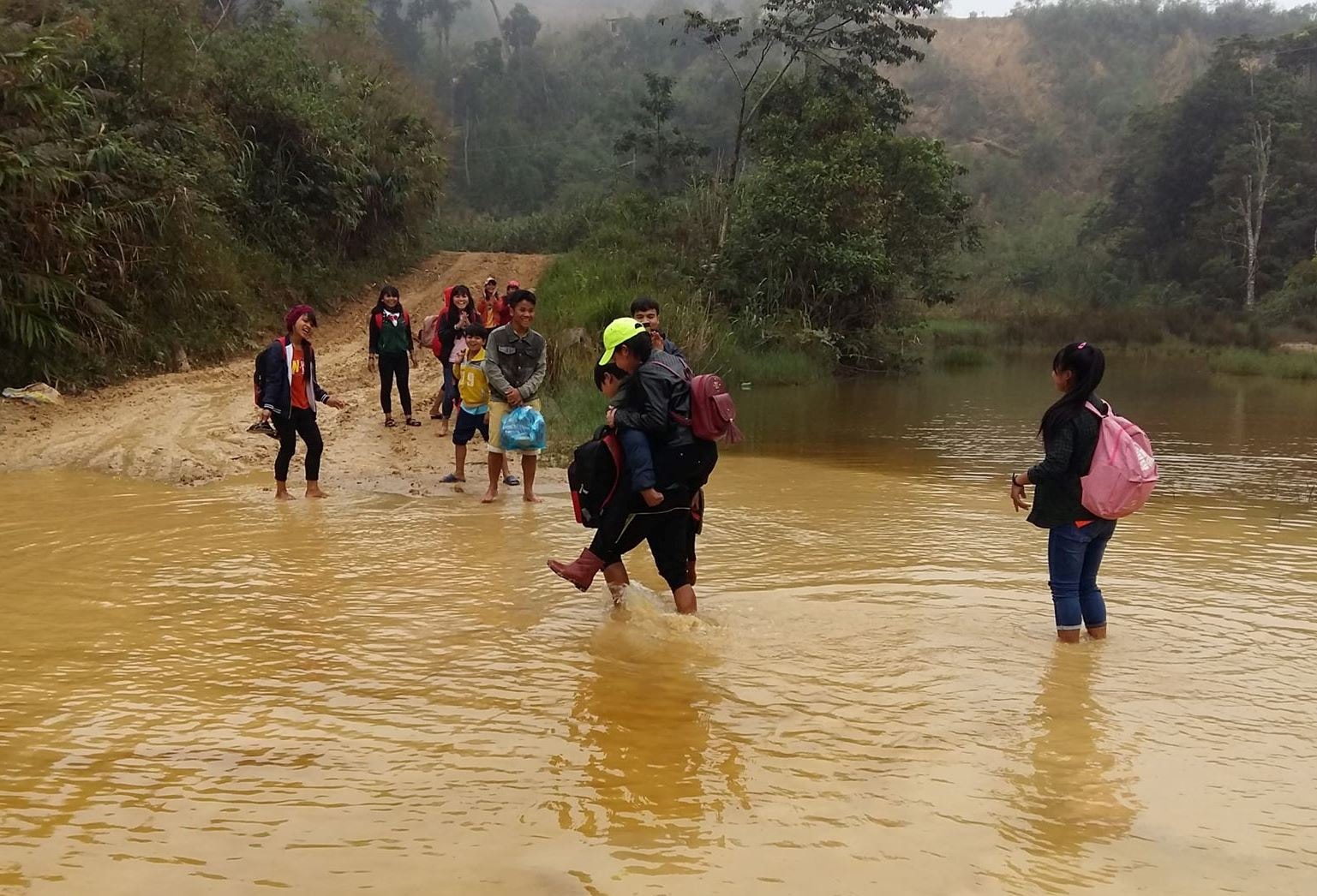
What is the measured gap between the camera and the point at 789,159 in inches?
1037

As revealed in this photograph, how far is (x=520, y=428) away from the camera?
8562 mm

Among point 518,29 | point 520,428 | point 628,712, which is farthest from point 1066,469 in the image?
point 518,29

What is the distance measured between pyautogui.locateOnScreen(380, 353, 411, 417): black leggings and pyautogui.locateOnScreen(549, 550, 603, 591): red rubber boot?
6.45 metres

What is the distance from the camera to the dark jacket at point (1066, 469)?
523cm

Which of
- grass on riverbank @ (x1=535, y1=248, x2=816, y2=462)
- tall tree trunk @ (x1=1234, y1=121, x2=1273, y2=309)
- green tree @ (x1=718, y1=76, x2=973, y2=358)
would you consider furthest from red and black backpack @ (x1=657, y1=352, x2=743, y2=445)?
tall tree trunk @ (x1=1234, y1=121, x2=1273, y2=309)

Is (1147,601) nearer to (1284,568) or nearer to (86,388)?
(1284,568)

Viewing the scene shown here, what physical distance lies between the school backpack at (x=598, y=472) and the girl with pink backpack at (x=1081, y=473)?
6.41ft

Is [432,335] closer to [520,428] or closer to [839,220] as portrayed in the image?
[520,428]

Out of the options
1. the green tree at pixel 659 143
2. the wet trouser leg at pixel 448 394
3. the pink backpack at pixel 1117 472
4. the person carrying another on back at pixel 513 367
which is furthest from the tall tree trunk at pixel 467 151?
the pink backpack at pixel 1117 472

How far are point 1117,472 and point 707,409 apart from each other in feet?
6.40

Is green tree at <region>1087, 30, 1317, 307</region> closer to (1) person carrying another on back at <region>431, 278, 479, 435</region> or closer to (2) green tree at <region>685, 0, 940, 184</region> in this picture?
(2) green tree at <region>685, 0, 940, 184</region>

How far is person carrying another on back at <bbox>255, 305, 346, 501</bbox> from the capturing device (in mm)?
8469

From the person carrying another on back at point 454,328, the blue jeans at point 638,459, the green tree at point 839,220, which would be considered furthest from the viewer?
the green tree at point 839,220

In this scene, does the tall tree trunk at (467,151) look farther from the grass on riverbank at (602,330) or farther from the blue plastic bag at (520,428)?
the blue plastic bag at (520,428)
